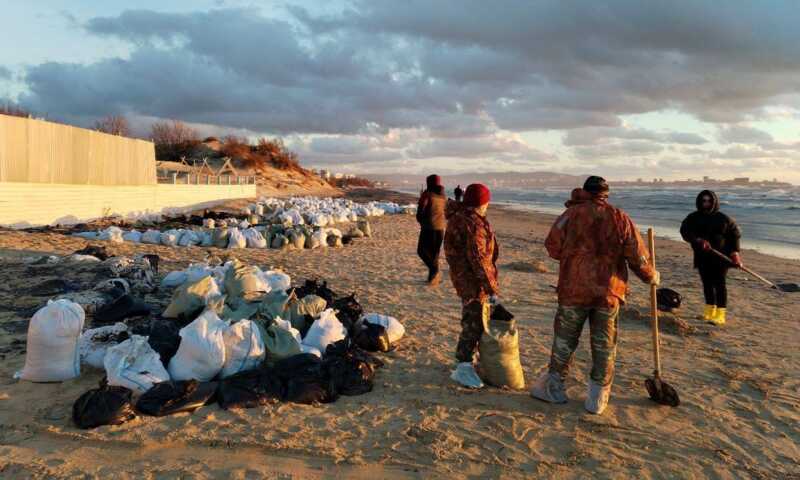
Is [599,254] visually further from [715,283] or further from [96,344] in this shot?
[96,344]

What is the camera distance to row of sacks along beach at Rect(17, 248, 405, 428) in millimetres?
3498

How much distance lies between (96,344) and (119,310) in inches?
44.1

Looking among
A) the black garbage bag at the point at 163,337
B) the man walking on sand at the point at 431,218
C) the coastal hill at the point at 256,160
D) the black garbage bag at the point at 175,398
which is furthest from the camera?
the coastal hill at the point at 256,160

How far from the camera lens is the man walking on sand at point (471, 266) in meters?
3.89

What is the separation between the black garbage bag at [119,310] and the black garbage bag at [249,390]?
2.17 metres

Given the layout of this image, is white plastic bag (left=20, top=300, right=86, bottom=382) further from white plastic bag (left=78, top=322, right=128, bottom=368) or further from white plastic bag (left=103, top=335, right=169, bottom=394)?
white plastic bag (left=103, top=335, right=169, bottom=394)

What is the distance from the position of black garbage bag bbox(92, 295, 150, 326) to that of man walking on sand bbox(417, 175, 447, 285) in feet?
12.2

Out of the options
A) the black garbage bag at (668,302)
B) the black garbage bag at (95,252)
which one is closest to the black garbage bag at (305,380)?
the black garbage bag at (668,302)

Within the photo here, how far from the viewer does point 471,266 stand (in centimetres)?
391

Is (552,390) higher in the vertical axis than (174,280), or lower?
lower

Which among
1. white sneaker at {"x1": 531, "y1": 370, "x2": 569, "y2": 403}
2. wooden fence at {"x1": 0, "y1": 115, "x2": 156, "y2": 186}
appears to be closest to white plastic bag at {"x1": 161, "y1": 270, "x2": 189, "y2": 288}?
white sneaker at {"x1": 531, "y1": 370, "x2": 569, "y2": 403}

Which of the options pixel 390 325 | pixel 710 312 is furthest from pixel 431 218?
pixel 710 312

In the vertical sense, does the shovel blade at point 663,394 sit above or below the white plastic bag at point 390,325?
below

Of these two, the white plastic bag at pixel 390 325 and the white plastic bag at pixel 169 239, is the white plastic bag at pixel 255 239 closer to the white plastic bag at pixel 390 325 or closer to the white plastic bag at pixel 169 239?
the white plastic bag at pixel 169 239
